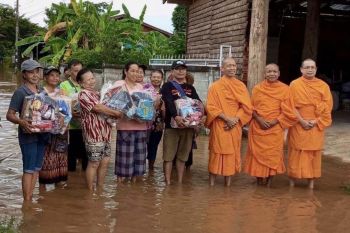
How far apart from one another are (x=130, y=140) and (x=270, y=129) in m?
1.73

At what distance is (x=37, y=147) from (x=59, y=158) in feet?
2.54

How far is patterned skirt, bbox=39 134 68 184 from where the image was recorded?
230 inches

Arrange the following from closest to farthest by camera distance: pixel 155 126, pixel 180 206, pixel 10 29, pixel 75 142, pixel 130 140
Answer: pixel 180 206
pixel 130 140
pixel 75 142
pixel 155 126
pixel 10 29

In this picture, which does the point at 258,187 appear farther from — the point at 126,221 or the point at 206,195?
the point at 126,221

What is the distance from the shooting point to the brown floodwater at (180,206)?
473 centimetres

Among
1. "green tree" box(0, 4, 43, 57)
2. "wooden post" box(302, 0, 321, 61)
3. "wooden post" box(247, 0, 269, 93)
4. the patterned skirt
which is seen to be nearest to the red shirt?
the patterned skirt

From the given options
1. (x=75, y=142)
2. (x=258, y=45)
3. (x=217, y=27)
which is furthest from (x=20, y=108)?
(x=217, y=27)

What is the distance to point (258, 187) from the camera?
659 centimetres

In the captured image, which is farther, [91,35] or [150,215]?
[91,35]

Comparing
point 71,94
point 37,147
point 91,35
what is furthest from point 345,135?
point 91,35

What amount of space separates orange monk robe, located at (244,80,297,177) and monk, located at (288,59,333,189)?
0.12 metres

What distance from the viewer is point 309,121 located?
253 inches

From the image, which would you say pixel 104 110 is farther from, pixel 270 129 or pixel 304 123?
pixel 304 123

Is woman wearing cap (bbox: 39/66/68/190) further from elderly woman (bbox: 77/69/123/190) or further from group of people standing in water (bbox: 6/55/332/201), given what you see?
elderly woman (bbox: 77/69/123/190)
